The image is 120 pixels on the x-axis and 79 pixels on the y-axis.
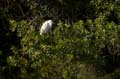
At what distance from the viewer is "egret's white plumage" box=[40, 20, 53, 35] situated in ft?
16.6

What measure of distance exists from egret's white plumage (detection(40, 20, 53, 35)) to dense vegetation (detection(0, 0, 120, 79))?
0.08 metres

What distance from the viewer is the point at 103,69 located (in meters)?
5.07

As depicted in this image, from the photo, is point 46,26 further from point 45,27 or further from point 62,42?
point 62,42

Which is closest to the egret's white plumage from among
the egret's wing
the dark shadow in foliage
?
the egret's wing

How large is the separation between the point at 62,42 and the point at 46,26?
0.46 metres

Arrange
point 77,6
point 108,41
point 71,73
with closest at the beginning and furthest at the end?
1. point 71,73
2. point 108,41
3. point 77,6

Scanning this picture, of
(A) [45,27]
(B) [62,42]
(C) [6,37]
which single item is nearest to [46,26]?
(A) [45,27]

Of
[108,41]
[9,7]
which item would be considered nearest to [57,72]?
[108,41]

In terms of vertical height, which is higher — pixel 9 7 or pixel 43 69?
pixel 9 7

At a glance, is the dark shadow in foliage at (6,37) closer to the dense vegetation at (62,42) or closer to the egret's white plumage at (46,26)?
the dense vegetation at (62,42)

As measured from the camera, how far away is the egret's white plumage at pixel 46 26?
5.07 meters

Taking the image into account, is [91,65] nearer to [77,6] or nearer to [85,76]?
[85,76]

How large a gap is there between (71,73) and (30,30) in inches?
36.4

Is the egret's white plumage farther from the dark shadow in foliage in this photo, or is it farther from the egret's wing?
the dark shadow in foliage
